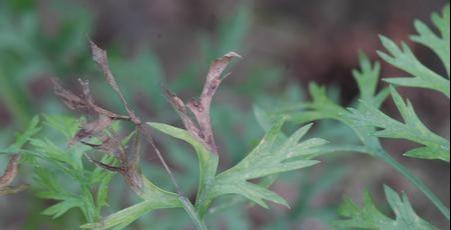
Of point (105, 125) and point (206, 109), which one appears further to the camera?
point (206, 109)

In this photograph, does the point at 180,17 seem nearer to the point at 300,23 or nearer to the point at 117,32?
the point at 117,32

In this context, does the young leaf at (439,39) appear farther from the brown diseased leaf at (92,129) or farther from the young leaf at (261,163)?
the brown diseased leaf at (92,129)

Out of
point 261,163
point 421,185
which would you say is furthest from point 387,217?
point 261,163

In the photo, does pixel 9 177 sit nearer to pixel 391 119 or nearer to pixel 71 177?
pixel 71 177

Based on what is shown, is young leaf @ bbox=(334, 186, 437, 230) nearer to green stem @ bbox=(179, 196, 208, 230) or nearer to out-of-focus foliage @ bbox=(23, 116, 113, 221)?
green stem @ bbox=(179, 196, 208, 230)

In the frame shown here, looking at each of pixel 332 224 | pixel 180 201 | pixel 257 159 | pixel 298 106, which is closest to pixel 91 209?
pixel 180 201

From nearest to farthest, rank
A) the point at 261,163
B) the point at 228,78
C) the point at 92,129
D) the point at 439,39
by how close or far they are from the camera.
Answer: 1. the point at 92,129
2. the point at 261,163
3. the point at 439,39
4. the point at 228,78

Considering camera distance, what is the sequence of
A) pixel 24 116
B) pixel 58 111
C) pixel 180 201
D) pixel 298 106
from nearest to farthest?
pixel 180 201 → pixel 298 106 → pixel 24 116 → pixel 58 111
